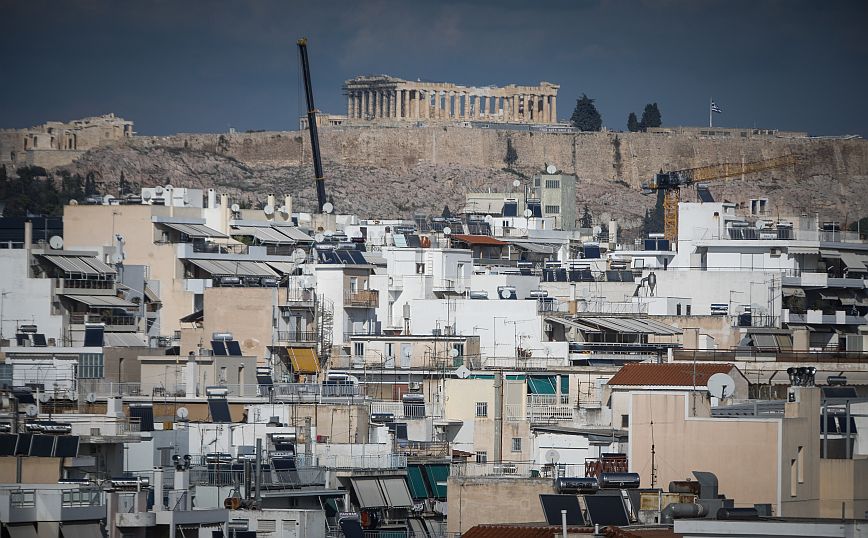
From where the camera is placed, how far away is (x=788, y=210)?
124438mm

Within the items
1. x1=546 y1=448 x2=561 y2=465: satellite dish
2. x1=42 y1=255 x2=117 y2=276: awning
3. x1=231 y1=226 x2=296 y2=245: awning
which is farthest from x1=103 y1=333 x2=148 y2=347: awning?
x1=231 y1=226 x2=296 y2=245: awning

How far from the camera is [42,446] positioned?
22844mm

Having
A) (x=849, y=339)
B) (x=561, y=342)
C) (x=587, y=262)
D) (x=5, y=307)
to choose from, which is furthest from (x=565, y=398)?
(x=587, y=262)

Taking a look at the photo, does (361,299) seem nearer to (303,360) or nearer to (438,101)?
(303,360)

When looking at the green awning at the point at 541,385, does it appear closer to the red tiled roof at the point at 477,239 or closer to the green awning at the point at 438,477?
the green awning at the point at 438,477

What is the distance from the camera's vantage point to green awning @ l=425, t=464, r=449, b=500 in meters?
26.7

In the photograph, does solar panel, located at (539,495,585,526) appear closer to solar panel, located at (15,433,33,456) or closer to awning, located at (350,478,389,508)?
solar panel, located at (15,433,33,456)

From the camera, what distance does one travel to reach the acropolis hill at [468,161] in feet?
415

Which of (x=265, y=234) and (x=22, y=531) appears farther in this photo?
(x=265, y=234)

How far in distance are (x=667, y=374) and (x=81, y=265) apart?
A: 684 inches

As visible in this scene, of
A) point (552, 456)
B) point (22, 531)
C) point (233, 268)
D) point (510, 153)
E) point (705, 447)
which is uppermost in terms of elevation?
point (510, 153)

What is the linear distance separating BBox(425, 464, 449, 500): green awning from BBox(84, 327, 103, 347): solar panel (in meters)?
9.72

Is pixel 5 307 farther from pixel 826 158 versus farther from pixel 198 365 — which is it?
→ pixel 826 158

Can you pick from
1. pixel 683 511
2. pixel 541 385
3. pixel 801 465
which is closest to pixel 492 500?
pixel 801 465
